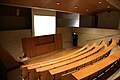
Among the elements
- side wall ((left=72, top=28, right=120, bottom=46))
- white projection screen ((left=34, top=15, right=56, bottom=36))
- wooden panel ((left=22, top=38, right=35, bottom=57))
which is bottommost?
wooden panel ((left=22, top=38, right=35, bottom=57))

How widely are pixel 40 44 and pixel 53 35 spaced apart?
1.12 metres

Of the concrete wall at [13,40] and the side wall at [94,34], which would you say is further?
the side wall at [94,34]

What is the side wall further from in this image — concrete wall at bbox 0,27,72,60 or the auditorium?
concrete wall at bbox 0,27,72,60

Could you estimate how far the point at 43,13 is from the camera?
695 centimetres

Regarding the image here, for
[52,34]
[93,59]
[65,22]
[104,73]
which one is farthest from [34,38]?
[104,73]

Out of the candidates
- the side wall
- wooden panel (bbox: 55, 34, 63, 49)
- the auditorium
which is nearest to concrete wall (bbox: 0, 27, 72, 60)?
the auditorium

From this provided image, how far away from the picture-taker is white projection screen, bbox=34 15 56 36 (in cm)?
677

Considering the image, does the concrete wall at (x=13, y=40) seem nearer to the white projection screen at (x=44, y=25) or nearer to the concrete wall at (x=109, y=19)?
the white projection screen at (x=44, y=25)

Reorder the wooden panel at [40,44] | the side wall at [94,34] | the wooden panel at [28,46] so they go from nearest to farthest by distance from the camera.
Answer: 1. the wooden panel at [28,46]
2. the wooden panel at [40,44]
3. the side wall at [94,34]

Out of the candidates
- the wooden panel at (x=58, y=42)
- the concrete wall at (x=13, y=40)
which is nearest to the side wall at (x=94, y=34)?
the wooden panel at (x=58, y=42)

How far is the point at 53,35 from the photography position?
7.93m

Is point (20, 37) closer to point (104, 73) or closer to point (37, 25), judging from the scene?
point (37, 25)

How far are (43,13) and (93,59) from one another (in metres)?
4.44

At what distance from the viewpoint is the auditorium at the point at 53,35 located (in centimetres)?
354
